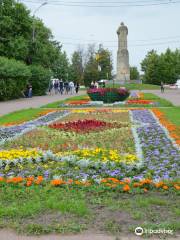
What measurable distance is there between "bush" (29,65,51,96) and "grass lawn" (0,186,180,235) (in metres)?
44.5

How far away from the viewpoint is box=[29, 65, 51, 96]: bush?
5075cm

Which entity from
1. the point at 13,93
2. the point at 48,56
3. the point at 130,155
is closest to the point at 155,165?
the point at 130,155

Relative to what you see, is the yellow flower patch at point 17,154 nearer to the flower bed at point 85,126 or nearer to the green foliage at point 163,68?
the flower bed at point 85,126

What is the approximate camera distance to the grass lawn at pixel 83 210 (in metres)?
5.22

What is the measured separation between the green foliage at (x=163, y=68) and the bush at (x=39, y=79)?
48805mm

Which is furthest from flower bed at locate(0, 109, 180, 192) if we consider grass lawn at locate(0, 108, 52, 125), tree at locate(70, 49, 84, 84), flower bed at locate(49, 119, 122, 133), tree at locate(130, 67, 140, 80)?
tree at locate(130, 67, 140, 80)

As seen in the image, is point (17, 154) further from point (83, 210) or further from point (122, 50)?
point (122, 50)

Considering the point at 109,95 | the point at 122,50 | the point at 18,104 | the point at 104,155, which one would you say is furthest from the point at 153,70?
the point at 104,155

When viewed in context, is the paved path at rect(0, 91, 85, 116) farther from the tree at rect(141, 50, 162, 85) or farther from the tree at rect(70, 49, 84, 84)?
the tree at rect(141, 50, 162, 85)

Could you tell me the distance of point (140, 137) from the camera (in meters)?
12.8

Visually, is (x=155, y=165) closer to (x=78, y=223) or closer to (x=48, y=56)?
(x=78, y=223)

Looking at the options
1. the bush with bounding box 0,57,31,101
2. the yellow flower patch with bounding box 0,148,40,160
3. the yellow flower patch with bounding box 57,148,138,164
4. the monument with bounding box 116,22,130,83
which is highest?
the monument with bounding box 116,22,130,83

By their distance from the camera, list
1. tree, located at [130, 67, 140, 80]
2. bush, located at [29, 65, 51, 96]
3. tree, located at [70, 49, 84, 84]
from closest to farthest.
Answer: bush, located at [29, 65, 51, 96], tree, located at [70, 49, 84, 84], tree, located at [130, 67, 140, 80]

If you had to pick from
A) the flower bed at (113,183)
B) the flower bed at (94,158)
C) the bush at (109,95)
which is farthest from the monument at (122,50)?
the flower bed at (113,183)
